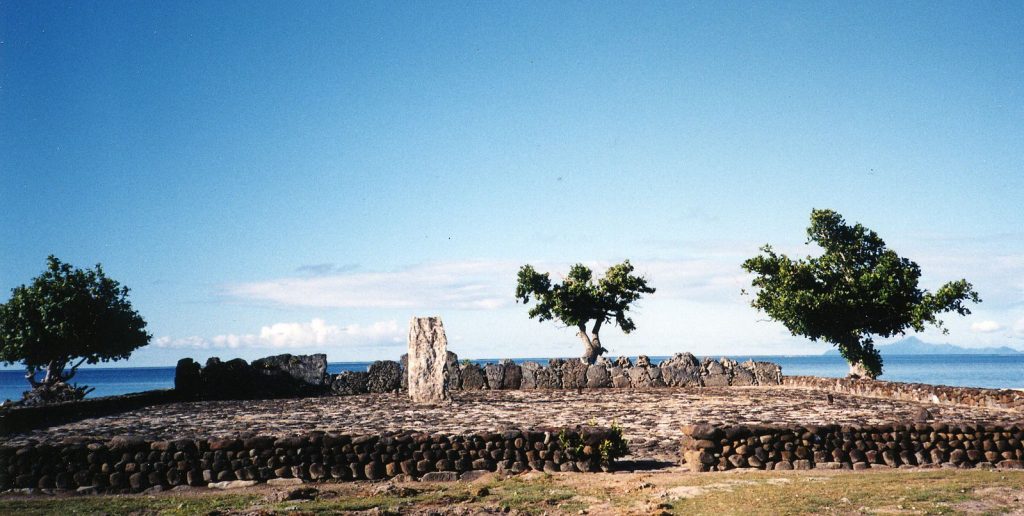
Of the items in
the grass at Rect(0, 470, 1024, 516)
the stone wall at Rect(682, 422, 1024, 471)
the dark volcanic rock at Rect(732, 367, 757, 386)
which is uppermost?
the dark volcanic rock at Rect(732, 367, 757, 386)

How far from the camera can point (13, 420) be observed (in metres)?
17.7

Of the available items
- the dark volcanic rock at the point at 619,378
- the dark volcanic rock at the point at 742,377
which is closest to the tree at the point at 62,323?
the dark volcanic rock at the point at 619,378

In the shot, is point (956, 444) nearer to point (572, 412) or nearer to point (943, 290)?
point (572, 412)

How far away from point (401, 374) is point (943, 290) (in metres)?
24.7

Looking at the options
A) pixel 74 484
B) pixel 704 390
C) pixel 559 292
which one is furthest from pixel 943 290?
pixel 74 484

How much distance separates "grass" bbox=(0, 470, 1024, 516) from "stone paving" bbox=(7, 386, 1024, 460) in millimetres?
2360

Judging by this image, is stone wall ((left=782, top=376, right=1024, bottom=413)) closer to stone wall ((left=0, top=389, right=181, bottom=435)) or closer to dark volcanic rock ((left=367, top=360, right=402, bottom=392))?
dark volcanic rock ((left=367, top=360, right=402, bottom=392))

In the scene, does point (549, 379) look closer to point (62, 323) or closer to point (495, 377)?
point (495, 377)

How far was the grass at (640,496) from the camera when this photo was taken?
8.96 metres

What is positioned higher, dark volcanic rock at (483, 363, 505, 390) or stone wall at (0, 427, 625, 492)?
dark volcanic rock at (483, 363, 505, 390)

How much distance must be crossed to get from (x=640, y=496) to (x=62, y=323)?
115 ft

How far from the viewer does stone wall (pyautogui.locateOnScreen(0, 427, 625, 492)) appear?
1116cm

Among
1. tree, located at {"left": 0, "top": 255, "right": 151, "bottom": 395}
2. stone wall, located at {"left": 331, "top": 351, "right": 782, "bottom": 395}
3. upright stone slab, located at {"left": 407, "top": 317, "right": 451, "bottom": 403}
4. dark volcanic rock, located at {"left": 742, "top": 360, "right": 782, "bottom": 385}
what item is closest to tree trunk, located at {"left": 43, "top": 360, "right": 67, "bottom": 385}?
tree, located at {"left": 0, "top": 255, "right": 151, "bottom": 395}

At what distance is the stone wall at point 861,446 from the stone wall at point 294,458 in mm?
1831
